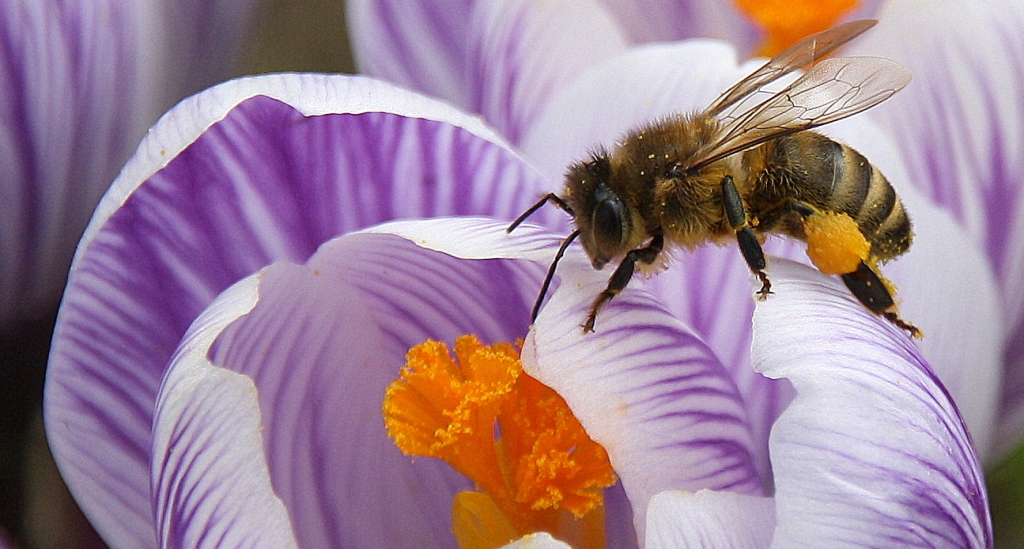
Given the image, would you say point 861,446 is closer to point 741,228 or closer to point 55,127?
point 741,228

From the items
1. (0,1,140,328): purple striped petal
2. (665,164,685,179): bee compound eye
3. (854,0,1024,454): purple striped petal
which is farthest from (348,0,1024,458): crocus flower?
(0,1,140,328): purple striped petal

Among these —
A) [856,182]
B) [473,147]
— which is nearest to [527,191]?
[473,147]

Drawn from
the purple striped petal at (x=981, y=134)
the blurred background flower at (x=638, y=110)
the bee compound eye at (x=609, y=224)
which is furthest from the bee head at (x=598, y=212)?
the purple striped petal at (x=981, y=134)

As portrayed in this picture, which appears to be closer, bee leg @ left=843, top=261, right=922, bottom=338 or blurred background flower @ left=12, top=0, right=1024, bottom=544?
bee leg @ left=843, top=261, right=922, bottom=338

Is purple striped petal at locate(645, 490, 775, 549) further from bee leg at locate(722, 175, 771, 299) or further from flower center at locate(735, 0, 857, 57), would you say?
flower center at locate(735, 0, 857, 57)

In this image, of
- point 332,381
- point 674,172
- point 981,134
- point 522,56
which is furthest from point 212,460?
point 981,134

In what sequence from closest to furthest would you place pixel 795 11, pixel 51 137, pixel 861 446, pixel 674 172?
pixel 861 446 → pixel 674 172 → pixel 51 137 → pixel 795 11
